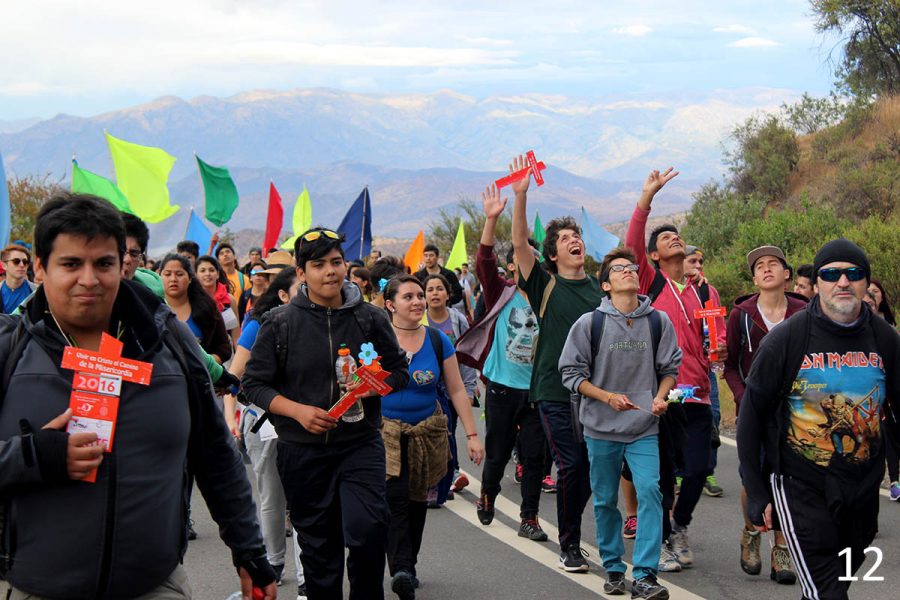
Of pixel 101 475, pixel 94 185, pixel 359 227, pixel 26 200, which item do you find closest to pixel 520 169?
pixel 101 475

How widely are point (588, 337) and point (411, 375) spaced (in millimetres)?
1103

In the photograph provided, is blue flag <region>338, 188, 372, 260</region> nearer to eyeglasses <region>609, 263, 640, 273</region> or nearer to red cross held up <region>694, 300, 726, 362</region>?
red cross held up <region>694, 300, 726, 362</region>

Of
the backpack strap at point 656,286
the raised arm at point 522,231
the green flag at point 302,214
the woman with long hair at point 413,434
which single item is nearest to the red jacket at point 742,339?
the backpack strap at point 656,286

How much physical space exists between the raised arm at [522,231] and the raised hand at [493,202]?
4.2 inches

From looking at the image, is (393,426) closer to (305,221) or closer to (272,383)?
(272,383)

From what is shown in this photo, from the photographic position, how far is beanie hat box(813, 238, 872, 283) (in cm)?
549

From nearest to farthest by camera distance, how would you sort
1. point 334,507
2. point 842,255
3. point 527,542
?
point 842,255
point 334,507
point 527,542

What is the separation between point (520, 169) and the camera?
320 inches

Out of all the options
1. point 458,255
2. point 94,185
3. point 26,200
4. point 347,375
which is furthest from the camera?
point 26,200

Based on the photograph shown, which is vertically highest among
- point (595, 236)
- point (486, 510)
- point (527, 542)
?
point (595, 236)

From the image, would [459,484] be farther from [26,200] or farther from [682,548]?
[26,200]

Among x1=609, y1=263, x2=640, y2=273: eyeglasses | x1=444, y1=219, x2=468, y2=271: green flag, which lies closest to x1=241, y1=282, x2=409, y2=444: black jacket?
x1=609, y1=263, x2=640, y2=273: eyeglasses

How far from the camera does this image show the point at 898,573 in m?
7.36

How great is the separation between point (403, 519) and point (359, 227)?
1504cm
